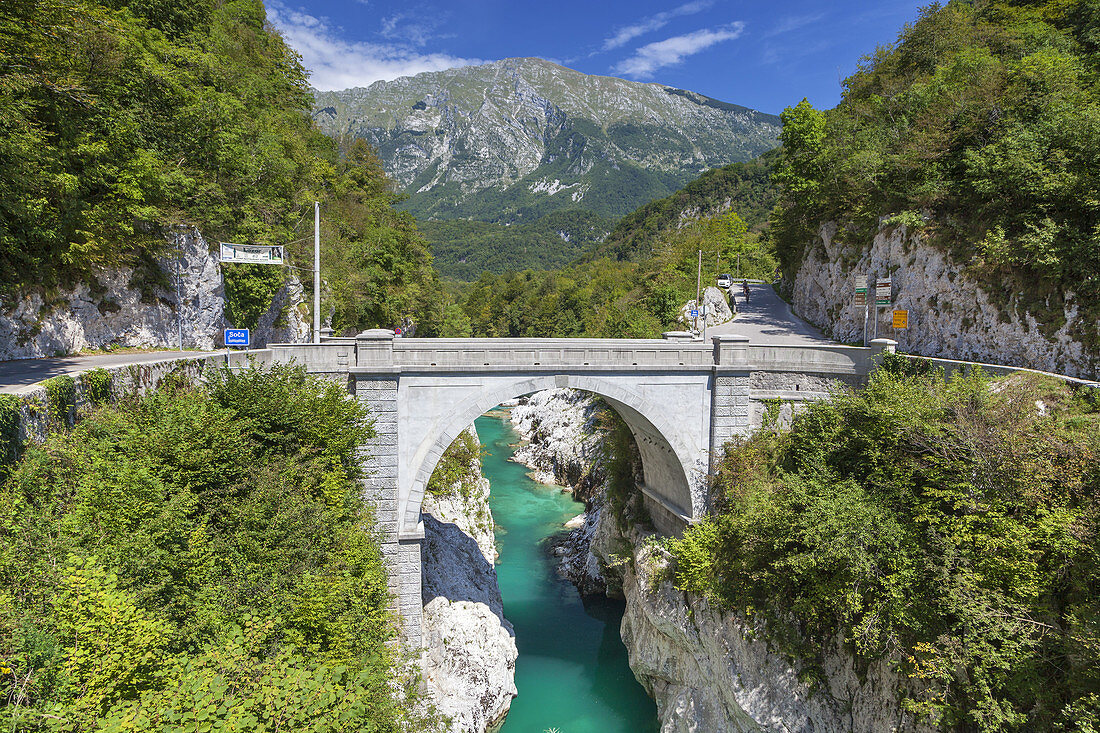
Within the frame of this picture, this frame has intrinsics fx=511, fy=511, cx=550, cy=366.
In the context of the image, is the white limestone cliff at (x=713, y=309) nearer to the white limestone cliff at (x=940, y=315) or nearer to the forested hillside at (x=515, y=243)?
the white limestone cliff at (x=940, y=315)

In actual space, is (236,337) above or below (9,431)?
above

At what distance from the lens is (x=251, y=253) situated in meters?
17.6

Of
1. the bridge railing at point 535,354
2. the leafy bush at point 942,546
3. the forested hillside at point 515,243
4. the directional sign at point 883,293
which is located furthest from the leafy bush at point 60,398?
the forested hillside at point 515,243

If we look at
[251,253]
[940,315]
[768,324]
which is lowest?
[768,324]

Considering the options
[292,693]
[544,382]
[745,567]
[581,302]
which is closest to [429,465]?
[544,382]

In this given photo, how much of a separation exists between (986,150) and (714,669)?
19655 mm

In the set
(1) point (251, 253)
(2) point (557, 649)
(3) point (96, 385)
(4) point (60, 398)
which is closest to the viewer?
(4) point (60, 398)

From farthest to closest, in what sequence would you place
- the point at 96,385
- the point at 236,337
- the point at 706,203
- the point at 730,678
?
the point at 706,203, the point at 236,337, the point at 730,678, the point at 96,385

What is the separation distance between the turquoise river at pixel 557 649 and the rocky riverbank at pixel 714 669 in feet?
3.65

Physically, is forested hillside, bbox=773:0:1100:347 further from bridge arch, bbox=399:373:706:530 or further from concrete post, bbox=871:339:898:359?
bridge arch, bbox=399:373:706:530

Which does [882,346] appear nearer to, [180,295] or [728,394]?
[728,394]

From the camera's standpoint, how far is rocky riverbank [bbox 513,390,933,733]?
12984mm

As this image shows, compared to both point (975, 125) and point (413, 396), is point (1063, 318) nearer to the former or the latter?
point (975, 125)

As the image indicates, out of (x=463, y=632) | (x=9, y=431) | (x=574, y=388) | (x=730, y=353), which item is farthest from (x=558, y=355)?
(x=9, y=431)
